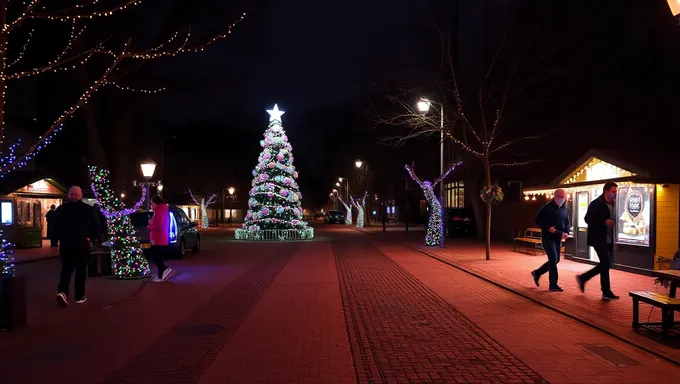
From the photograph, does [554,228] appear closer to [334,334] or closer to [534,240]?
[334,334]

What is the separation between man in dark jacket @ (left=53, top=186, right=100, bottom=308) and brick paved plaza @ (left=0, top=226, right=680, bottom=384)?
1.79 feet

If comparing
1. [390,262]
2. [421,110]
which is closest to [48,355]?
[390,262]

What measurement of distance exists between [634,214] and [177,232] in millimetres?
13891

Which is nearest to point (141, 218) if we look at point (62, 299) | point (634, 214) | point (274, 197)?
point (62, 299)

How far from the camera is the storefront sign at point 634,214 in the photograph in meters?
12.7

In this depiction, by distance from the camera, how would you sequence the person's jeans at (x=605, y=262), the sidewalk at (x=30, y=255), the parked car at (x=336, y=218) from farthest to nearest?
the parked car at (x=336, y=218)
the sidewalk at (x=30, y=255)
the person's jeans at (x=605, y=262)

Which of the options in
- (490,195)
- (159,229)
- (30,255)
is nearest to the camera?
(159,229)

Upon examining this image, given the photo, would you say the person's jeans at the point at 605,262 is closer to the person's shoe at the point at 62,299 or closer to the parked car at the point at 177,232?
the person's shoe at the point at 62,299

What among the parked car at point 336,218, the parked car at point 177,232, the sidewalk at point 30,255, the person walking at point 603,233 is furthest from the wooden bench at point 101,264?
the parked car at point 336,218

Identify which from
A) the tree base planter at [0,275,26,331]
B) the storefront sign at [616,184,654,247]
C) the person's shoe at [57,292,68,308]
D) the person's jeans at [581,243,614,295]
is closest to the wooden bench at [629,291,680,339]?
the person's jeans at [581,243,614,295]

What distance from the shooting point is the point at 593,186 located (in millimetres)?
14516

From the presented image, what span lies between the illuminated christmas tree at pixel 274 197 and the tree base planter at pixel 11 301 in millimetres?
21458

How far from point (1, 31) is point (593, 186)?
45.5ft

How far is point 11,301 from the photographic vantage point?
7.34 metres
